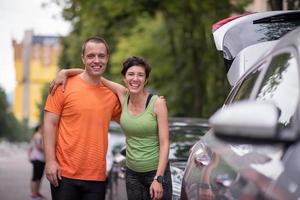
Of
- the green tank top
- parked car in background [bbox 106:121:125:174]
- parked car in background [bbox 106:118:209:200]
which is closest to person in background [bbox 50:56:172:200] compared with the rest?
the green tank top

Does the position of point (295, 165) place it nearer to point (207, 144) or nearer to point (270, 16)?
point (207, 144)

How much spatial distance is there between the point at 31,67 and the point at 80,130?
432 feet

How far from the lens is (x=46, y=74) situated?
13575 cm

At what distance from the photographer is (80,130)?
5.43m

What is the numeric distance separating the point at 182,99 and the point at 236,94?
23.3 m

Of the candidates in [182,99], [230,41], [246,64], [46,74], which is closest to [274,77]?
[246,64]

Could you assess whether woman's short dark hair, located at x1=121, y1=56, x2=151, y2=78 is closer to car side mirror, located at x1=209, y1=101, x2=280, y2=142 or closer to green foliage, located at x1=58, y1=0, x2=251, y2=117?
car side mirror, located at x1=209, y1=101, x2=280, y2=142

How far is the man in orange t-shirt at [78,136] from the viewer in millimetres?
5426

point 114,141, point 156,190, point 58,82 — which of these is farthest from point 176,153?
point 114,141

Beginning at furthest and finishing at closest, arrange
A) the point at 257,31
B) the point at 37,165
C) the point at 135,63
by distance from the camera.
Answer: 1. the point at 37,165
2. the point at 135,63
3. the point at 257,31

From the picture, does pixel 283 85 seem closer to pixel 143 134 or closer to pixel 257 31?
pixel 257 31

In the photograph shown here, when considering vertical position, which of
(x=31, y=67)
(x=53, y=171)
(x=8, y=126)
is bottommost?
(x=31, y=67)

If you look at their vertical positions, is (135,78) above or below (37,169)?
above

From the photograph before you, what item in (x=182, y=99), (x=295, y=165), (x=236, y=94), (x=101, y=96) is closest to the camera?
(x=295, y=165)
